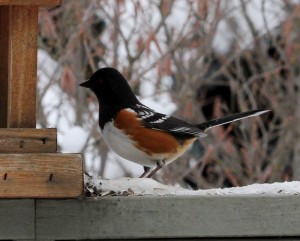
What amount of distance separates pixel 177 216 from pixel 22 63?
65 centimetres

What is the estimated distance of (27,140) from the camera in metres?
2.62

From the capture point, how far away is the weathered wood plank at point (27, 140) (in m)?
2.62

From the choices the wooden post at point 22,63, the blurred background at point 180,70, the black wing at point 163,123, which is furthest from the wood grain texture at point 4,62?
the blurred background at point 180,70

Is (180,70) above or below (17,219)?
above

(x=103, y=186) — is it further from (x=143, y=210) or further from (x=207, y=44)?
(x=207, y=44)

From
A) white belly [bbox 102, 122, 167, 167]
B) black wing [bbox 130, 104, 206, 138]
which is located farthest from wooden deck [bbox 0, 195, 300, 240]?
black wing [bbox 130, 104, 206, 138]

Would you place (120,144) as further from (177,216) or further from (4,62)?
(177,216)

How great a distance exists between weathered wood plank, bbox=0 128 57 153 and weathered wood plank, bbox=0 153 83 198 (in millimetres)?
68

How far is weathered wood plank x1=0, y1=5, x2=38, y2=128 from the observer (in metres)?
2.70

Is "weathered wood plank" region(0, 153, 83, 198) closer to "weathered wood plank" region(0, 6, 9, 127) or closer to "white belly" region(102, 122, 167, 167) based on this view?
"weathered wood plank" region(0, 6, 9, 127)

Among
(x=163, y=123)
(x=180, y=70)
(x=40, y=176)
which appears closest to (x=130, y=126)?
(x=163, y=123)

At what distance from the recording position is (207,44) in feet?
18.4

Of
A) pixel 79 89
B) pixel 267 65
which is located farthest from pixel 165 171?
pixel 267 65

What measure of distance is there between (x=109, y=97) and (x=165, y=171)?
1.55 metres
